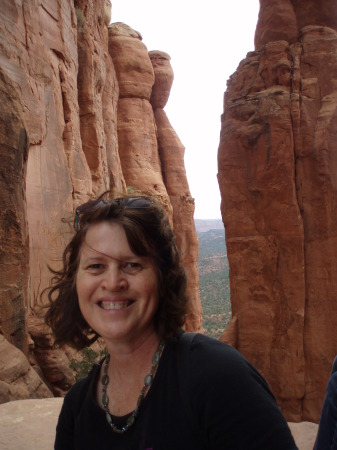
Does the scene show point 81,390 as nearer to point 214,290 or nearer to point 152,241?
point 152,241

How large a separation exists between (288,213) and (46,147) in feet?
21.4

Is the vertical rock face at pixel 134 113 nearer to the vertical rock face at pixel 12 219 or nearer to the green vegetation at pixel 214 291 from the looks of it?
the green vegetation at pixel 214 291

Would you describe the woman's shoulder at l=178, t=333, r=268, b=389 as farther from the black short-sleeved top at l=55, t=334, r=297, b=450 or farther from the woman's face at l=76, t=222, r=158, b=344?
the woman's face at l=76, t=222, r=158, b=344

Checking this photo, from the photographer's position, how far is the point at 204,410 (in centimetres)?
137

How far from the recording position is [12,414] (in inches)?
150

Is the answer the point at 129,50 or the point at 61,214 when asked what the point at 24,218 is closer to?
the point at 61,214

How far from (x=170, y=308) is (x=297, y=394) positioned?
A: 10.8 meters

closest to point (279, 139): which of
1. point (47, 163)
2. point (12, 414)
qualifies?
point (47, 163)

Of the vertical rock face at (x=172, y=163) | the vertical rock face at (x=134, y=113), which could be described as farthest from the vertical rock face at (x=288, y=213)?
the vertical rock face at (x=172, y=163)

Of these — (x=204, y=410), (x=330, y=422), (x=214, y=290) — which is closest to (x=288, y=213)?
(x=204, y=410)

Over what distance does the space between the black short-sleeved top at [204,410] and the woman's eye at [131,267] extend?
1.07ft

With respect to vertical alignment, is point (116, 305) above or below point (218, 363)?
above

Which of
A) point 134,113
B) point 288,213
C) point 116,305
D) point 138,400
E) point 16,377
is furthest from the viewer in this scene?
point 134,113

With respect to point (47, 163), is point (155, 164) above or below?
above
